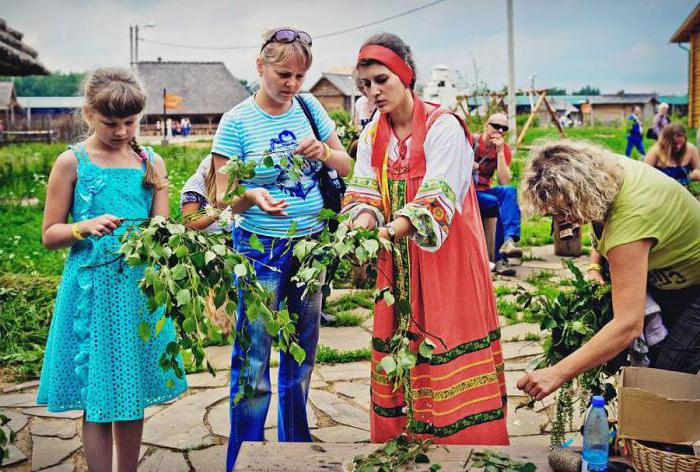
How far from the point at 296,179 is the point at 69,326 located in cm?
111

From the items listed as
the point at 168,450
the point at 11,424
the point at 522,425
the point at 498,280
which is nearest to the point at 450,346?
the point at 522,425

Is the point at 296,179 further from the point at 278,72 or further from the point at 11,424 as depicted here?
the point at 11,424

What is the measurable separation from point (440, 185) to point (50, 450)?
8.85 ft

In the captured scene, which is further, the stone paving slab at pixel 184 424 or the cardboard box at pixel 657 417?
the stone paving slab at pixel 184 424

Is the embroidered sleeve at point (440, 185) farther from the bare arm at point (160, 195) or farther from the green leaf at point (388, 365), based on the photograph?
the bare arm at point (160, 195)

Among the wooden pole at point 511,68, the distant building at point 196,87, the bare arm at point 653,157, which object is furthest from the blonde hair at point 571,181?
the distant building at point 196,87

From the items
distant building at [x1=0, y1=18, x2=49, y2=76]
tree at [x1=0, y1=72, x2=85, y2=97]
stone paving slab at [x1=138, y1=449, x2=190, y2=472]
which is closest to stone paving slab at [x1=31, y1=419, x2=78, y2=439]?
stone paving slab at [x1=138, y1=449, x2=190, y2=472]

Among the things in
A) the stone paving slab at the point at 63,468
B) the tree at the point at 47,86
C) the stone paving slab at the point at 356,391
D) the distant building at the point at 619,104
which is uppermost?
the tree at the point at 47,86

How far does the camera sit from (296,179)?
Result: 328 cm

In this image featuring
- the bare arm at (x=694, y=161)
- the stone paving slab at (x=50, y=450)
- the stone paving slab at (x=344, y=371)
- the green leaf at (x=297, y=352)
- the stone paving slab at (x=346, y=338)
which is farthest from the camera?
the bare arm at (x=694, y=161)

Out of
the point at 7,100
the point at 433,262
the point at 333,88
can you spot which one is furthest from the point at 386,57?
the point at 7,100

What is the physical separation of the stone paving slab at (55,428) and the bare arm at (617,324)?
2762 mm

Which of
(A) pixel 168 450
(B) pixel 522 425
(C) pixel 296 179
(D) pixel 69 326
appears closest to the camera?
(D) pixel 69 326

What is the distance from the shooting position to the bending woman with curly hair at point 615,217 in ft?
8.79
